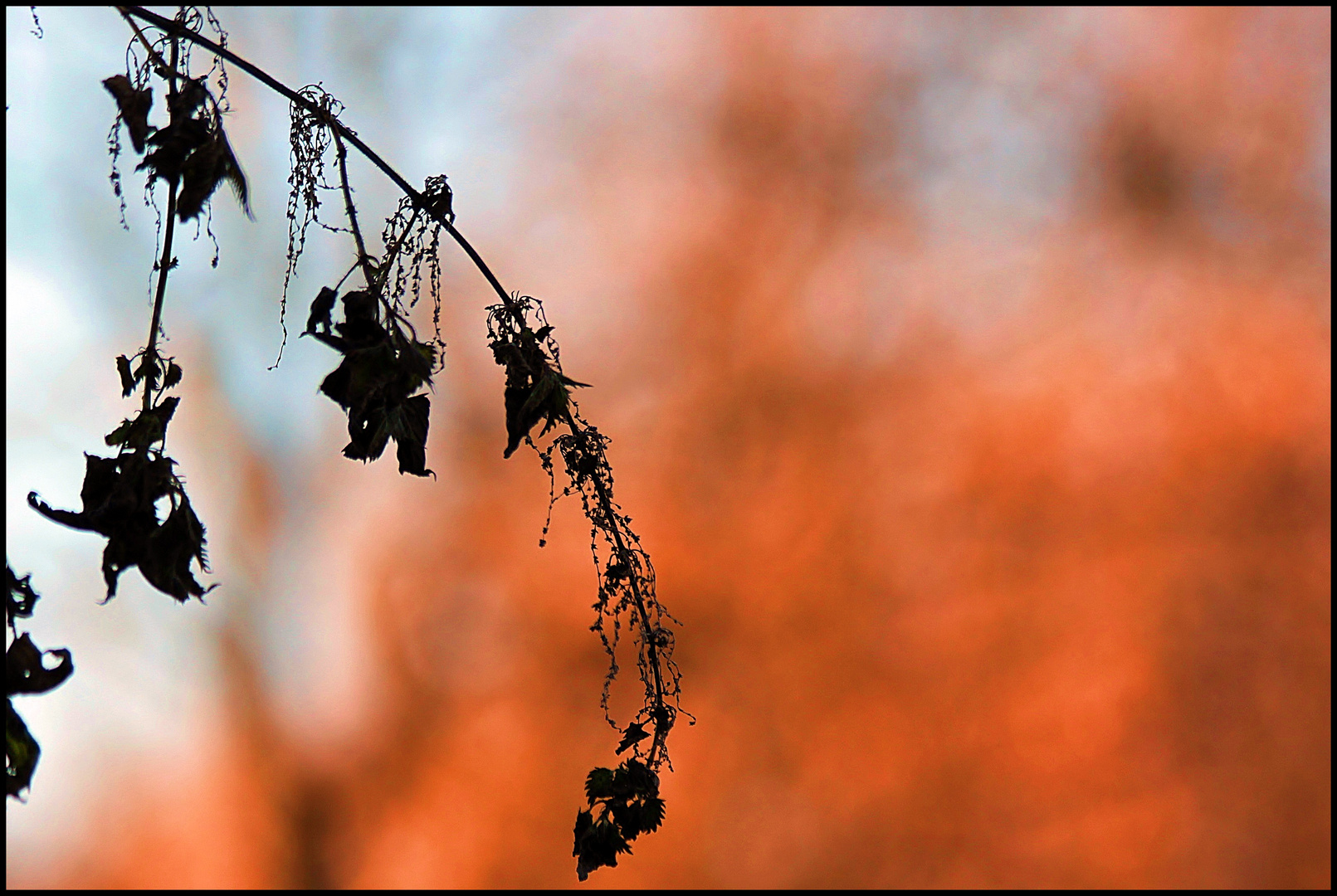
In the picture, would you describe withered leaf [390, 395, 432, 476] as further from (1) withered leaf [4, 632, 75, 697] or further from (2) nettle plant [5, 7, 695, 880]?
(1) withered leaf [4, 632, 75, 697]

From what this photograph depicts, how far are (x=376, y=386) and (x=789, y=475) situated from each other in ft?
4.63

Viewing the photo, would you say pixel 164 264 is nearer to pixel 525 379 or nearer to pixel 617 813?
pixel 525 379

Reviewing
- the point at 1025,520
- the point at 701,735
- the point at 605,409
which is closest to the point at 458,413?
the point at 605,409

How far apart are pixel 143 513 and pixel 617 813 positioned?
27 cm

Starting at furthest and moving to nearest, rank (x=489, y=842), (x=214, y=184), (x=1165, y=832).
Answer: (x=489, y=842) < (x=1165, y=832) < (x=214, y=184)

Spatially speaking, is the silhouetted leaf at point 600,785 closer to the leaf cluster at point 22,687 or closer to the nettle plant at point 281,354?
the nettle plant at point 281,354

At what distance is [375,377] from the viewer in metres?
0.43

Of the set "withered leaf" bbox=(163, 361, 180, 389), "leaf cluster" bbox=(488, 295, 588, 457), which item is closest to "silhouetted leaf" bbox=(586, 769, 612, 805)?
"leaf cluster" bbox=(488, 295, 588, 457)

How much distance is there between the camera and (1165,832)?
66.8 inches

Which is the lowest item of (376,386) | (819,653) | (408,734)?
(376,386)

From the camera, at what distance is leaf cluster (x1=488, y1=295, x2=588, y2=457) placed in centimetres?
47

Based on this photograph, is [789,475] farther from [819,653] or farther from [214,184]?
[214,184]

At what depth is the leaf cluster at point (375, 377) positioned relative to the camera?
1.41ft

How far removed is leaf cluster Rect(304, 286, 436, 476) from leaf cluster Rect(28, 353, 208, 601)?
0.25 ft
